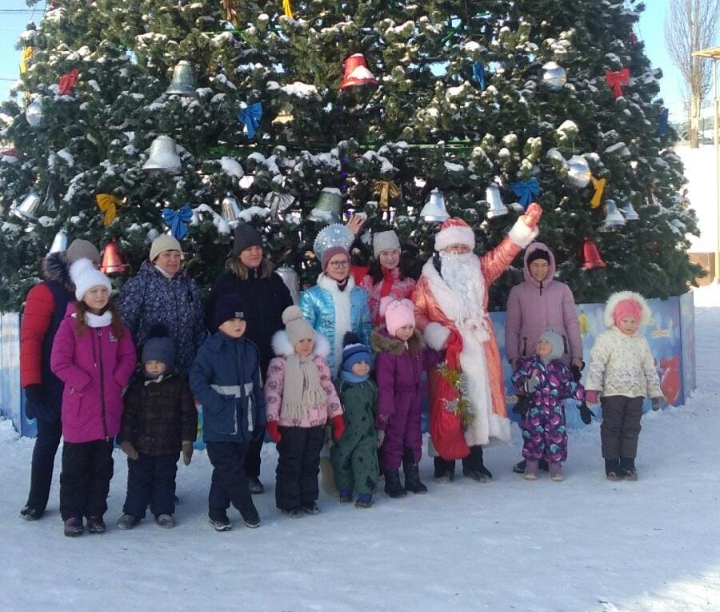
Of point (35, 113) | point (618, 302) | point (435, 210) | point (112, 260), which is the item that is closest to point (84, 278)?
point (112, 260)

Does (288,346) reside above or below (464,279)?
below

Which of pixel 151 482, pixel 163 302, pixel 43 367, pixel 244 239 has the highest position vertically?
pixel 244 239

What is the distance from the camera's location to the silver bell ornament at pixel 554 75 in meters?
6.80

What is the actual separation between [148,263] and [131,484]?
1382mm

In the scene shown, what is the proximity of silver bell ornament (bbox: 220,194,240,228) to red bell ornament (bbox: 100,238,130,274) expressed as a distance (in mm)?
901

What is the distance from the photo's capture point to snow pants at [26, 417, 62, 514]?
16.2 feet

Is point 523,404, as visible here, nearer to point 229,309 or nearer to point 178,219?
→ point 229,309

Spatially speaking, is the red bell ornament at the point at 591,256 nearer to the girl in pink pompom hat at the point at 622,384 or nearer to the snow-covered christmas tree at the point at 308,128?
the snow-covered christmas tree at the point at 308,128

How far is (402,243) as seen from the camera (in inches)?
275

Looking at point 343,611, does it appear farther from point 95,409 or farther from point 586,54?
point 586,54

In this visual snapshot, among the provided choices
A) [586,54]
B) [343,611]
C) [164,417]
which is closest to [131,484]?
[164,417]

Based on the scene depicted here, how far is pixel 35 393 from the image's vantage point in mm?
4789

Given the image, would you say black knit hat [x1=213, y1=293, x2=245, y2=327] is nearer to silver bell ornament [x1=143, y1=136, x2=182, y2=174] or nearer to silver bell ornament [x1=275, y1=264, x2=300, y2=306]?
silver bell ornament [x1=275, y1=264, x2=300, y2=306]

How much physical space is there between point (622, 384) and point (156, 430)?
3183 millimetres
